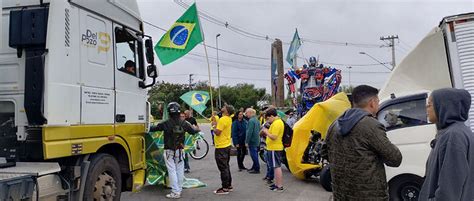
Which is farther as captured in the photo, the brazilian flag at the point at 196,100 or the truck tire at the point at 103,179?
the brazilian flag at the point at 196,100

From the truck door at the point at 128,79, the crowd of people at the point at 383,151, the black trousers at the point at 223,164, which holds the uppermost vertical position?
the truck door at the point at 128,79

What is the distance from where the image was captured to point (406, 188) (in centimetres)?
629

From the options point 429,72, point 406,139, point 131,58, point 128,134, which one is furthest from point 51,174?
point 429,72

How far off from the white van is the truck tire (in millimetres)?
3978

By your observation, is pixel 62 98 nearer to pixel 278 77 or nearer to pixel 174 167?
pixel 174 167

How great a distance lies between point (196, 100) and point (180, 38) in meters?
2.98

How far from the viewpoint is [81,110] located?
17.0ft

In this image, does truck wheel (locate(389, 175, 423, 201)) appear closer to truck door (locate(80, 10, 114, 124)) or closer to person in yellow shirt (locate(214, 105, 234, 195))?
person in yellow shirt (locate(214, 105, 234, 195))

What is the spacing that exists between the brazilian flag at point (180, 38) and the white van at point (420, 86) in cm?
461

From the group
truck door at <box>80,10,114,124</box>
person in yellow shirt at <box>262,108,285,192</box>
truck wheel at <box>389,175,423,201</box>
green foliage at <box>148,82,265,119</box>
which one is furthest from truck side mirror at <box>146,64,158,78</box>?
green foliage at <box>148,82,265,119</box>

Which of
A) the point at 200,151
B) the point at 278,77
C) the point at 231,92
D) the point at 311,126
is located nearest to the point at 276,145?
the point at 311,126

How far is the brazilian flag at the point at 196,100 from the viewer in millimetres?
11922

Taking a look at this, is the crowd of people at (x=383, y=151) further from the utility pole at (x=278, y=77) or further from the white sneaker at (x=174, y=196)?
the utility pole at (x=278, y=77)

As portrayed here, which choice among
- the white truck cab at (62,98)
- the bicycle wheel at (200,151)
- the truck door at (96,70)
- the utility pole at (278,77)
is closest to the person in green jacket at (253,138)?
the bicycle wheel at (200,151)
